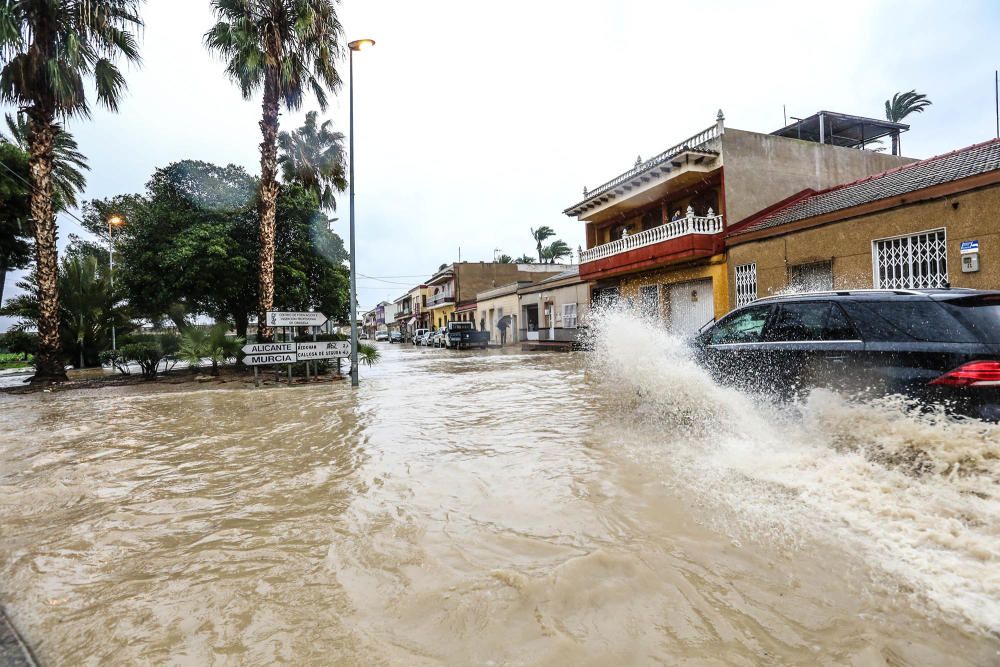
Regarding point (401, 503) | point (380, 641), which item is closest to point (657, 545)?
point (380, 641)

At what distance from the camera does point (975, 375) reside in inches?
140

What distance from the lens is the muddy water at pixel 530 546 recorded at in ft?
6.97

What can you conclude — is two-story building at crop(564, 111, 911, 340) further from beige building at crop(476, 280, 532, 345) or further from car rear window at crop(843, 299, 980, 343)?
car rear window at crop(843, 299, 980, 343)

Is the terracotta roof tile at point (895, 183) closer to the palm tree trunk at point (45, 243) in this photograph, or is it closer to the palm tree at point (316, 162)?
the palm tree at point (316, 162)

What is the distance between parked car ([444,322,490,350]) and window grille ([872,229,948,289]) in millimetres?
22992

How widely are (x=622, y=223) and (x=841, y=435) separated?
20.8 metres

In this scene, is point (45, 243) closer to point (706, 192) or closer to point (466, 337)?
point (706, 192)

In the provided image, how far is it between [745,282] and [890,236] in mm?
4578

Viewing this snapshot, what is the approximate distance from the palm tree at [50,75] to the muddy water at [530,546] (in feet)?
35.6

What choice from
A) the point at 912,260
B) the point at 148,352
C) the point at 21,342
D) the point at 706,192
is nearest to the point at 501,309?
the point at 706,192

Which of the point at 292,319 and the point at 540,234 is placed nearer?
the point at 292,319

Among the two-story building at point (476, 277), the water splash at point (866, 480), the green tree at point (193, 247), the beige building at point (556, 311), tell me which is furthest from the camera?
the two-story building at point (476, 277)

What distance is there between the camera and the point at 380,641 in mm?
2154

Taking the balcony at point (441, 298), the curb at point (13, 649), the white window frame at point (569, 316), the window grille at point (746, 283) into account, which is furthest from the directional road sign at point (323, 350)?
the balcony at point (441, 298)
